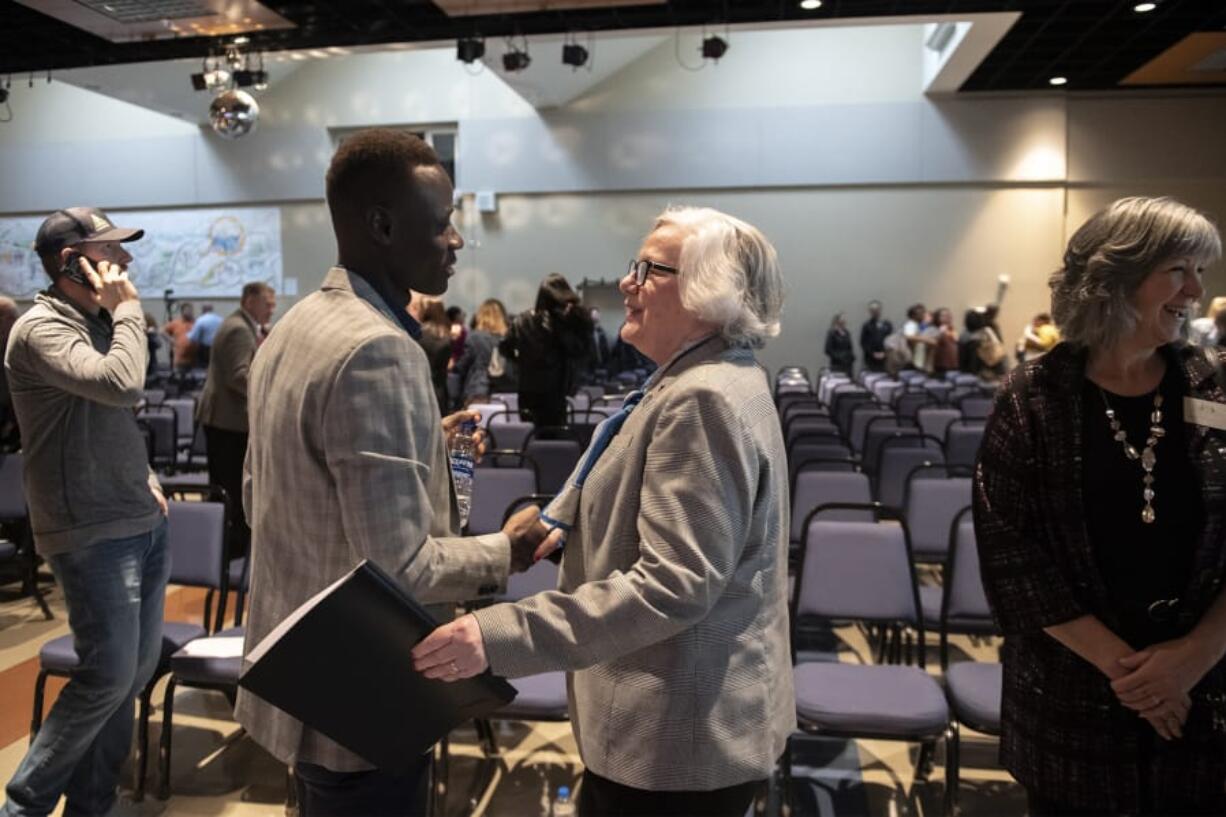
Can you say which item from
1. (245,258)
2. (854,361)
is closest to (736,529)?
(854,361)

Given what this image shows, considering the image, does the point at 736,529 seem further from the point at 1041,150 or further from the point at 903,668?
the point at 1041,150

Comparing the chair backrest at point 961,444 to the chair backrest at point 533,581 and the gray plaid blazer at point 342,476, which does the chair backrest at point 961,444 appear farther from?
the gray plaid blazer at point 342,476

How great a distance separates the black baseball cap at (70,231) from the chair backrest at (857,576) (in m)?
2.28

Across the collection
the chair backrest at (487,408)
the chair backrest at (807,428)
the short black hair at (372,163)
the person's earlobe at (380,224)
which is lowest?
the chair backrest at (807,428)

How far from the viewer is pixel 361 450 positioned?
1198 millimetres

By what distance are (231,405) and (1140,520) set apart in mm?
4064

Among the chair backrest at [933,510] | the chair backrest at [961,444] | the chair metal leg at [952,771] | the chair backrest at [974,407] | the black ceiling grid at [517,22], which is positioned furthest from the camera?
the black ceiling grid at [517,22]

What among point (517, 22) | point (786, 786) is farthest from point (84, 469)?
point (517, 22)

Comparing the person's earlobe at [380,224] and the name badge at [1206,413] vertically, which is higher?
the person's earlobe at [380,224]

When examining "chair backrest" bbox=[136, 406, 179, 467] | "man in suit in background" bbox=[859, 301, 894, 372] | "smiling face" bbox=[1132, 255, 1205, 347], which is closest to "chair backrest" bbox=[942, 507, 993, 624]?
"smiling face" bbox=[1132, 255, 1205, 347]

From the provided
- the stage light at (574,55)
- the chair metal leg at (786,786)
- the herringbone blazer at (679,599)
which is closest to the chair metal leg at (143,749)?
the chair metal leg at (786,786)

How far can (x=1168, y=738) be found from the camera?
147 cm

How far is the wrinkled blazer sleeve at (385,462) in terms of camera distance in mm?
1201

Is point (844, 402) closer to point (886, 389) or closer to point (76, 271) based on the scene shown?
point (886, 389)
